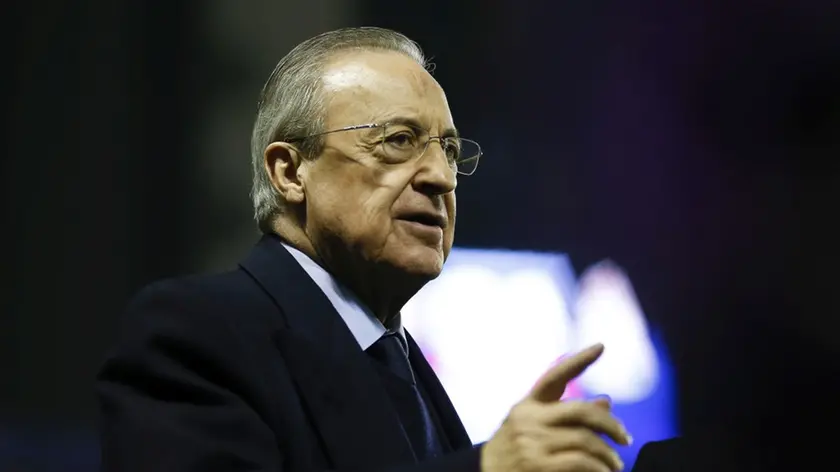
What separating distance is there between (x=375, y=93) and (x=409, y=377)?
16.2 inches

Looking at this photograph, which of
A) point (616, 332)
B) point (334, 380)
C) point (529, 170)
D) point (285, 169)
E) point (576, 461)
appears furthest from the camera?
point (616, 332)

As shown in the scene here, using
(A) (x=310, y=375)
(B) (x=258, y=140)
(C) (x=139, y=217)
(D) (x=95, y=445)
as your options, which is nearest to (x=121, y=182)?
(C) (x=139, y=217)

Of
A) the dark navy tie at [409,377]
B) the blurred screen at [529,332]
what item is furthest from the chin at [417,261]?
the blurred screen at [529,332]

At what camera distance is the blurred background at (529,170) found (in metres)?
2.96

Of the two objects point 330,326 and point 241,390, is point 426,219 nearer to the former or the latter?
point 330,326

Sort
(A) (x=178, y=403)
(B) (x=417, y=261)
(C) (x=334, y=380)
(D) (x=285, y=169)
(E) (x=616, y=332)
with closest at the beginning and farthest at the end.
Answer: (A) (x=178, y=403) < (C) (x=334, y=380) < (B) (x=417, y=261) < (D) (x=285, y=169) < (E) (x=616, y=332)

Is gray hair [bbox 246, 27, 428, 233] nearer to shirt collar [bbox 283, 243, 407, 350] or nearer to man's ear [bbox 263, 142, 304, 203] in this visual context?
man's ear [bbox 263, 142, 304, 203]

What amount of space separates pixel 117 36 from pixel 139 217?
0.56 m

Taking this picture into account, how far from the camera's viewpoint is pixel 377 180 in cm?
147

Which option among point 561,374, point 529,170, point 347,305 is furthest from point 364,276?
point 529,170

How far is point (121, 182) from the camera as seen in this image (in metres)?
3.18

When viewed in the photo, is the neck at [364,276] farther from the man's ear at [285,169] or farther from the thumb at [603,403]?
the thumb at [603,403]

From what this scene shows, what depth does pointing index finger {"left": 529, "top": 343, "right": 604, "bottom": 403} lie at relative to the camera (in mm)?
1042

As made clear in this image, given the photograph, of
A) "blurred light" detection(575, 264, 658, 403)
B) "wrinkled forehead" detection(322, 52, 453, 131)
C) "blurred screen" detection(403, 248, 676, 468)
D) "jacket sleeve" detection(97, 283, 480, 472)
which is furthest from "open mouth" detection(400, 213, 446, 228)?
"blurred light" detection(575, 264, 658, 403)
